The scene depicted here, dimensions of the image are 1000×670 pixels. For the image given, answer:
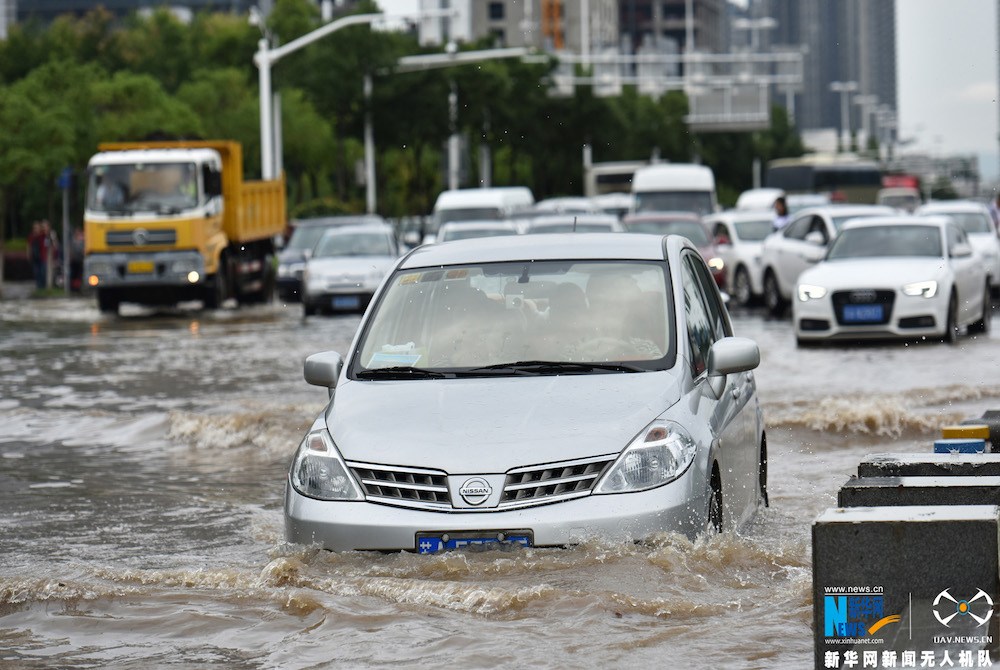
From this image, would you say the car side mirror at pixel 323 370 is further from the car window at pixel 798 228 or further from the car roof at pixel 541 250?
the car window at pixel 798 228

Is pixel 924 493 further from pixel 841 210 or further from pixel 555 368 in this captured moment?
pixel 841 210

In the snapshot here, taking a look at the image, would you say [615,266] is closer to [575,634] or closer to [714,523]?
[714,523]

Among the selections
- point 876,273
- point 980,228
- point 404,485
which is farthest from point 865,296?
point 404,485

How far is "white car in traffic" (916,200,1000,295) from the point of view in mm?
28609

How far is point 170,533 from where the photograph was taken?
30.4ft

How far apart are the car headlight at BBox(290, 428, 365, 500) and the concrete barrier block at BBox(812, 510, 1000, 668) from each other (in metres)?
2.33

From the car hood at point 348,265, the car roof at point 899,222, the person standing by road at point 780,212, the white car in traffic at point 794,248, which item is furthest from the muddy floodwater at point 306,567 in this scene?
the person standing by road at point 780,212

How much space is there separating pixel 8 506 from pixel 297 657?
4.59m

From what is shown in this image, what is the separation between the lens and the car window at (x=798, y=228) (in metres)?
28.5

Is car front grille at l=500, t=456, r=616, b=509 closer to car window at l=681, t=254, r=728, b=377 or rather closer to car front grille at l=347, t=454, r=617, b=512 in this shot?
car front grille at l=347, t=454, r=617, b=512

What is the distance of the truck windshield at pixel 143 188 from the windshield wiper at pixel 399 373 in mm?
23602

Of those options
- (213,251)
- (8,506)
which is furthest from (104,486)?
(213,251)

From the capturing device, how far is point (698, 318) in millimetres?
8156

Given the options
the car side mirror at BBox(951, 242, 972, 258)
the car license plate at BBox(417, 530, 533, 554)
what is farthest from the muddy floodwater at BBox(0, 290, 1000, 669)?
the car side mirror at BBox(951, 242, 972, 258)
